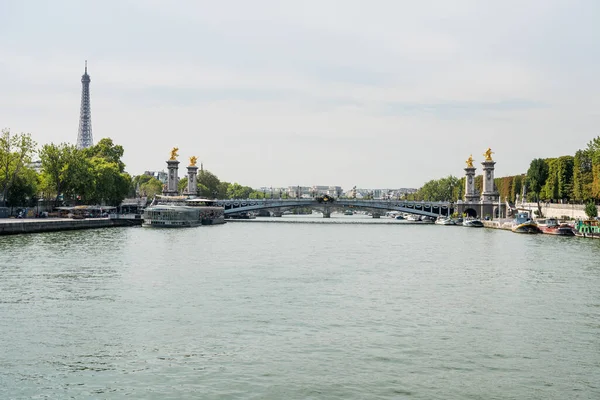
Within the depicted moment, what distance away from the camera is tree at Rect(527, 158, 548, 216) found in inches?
3922

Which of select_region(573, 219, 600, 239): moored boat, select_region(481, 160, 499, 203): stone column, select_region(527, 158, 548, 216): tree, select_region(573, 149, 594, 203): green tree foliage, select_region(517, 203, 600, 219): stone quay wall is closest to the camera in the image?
select_region(573, 219, 600, 239): moored boat

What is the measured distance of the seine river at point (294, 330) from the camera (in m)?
15.1

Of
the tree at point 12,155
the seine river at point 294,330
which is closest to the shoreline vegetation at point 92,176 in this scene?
the tree at point 12,155

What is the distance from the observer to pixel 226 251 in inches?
1834

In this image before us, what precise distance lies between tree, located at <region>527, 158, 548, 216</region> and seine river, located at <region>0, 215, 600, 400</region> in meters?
65.1

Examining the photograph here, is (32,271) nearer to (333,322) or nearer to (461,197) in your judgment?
(333,322)

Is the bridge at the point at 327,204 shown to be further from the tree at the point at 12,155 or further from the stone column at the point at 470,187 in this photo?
the tree at the point at 12,155

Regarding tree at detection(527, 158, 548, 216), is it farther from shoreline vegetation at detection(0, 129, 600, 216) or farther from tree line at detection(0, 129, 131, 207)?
tree line at detection(0, 129, 131, 207)

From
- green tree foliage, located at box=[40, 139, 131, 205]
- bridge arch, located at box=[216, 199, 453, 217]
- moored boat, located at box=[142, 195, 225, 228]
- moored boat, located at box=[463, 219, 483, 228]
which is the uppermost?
green tree foliage, located at box=[40, 139, 131, 205]

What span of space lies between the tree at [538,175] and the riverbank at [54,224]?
5206cm

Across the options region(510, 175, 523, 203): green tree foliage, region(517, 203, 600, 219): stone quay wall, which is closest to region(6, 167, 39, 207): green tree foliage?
region(517, 203, 600, 219): stone quay wall

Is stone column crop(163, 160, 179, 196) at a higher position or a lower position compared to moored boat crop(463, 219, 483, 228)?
higher

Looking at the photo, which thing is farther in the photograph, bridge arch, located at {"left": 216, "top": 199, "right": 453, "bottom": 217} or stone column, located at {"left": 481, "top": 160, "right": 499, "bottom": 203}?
stone column, located at {"left": 481, "top": 160, "right": 499, "bottom": 203}

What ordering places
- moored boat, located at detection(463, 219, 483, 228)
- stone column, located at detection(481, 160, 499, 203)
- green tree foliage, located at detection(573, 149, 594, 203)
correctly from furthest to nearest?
stone column, located at detection(481, 160, 499, 203) → moored boat, located at detection(463, 219, 483, 228) → green tree foliage, located at detection(573, 149, 594, 203)
